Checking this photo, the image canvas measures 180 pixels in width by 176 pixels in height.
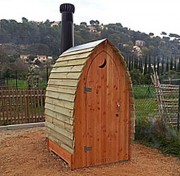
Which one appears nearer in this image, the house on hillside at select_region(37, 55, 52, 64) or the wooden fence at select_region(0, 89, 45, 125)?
the wooden fence at select_region(0, 89, 45, 125)

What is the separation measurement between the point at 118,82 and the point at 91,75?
2.13 ft

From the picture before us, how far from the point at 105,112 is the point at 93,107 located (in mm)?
296

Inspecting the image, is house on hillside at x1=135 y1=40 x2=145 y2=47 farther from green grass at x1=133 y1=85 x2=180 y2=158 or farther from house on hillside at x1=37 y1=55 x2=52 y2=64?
green grass at x1=133 y1=85 x2=180 y2=158

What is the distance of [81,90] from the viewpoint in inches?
198

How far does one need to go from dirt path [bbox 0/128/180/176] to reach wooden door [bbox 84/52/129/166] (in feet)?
0.95

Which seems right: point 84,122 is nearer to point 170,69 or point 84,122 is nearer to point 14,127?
point 14,127

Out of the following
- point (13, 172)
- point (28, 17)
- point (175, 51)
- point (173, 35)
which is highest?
point (28, 17)

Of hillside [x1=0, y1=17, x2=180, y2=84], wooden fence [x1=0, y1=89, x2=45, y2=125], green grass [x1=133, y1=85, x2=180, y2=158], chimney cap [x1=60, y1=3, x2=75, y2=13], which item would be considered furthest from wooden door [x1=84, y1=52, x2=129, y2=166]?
hillside [x1=0, y1=17, x2=180, y2=84]

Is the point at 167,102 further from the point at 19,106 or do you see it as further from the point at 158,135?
the point at 19,106

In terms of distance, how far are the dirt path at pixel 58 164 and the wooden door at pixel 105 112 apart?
0.95ft

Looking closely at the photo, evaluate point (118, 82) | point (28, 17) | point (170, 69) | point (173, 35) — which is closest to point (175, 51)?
point (173, 35)

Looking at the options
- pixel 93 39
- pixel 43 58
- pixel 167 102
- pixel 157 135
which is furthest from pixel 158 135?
pixel 93 39

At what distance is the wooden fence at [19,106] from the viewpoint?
10.2 m

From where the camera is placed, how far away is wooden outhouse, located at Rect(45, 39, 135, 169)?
5.02 meters
